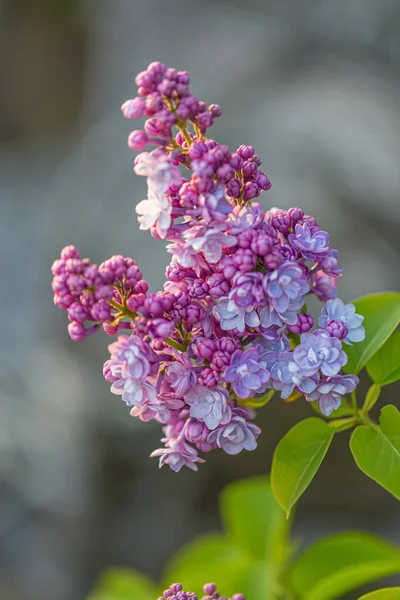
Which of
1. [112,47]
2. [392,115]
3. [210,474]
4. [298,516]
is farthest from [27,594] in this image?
[112,47]

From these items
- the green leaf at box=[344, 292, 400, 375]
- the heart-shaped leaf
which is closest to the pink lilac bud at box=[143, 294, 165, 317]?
the green leaf at box=[344, 292, 400, 375]

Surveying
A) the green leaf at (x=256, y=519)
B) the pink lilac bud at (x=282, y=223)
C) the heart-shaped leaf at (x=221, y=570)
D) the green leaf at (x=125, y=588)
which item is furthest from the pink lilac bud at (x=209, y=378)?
the green leaf at (x=125, y=588)

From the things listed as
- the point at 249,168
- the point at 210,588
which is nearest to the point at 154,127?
the point at 249,168

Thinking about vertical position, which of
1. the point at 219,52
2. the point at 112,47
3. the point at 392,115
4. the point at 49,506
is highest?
the point at 112,47

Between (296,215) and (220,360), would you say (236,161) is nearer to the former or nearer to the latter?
(296,215)

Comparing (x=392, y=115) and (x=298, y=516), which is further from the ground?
(x=392, y=115)

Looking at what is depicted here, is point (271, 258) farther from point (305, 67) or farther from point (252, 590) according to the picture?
point (305, 67)
